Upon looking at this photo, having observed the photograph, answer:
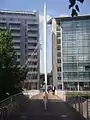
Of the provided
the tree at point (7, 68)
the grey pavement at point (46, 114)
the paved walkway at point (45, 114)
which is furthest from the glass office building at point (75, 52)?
the grey pavement at point (46, 114)

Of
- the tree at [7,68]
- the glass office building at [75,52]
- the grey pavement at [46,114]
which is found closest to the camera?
the grey pavement at [46,114]

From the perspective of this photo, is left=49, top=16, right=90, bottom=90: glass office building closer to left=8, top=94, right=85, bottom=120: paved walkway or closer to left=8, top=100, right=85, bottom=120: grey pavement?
left=8, top=94, right=85, bottom=120: paved walkway

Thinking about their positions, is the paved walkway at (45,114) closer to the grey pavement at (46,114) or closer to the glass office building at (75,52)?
the grey pavement at (46,114)

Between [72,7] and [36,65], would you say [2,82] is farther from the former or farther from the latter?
[36,65]

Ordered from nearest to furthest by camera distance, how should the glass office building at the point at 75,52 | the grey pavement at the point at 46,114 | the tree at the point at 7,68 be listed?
the grey pavement at the point at 46,114, the tree at the point at 7,68, the glass office building at the point at 75,52

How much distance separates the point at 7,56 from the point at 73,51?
88484 millimetres

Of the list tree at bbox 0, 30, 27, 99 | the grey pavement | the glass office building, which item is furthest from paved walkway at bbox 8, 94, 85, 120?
the glass office building

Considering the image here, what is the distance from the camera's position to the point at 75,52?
116 m

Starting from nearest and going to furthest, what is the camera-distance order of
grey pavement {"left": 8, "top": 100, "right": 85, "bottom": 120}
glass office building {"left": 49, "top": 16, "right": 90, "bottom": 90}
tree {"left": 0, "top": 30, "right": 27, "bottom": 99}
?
grey pavement {"left": 8, "top": 100, "right": 85, "bottom": 120}, tree {"left": 0, "top": 30, "right": 27, "bottom": 99}, glass office building {"left": 49, "top": 16, "right": 90, "bottom": 90}

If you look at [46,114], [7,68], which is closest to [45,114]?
[46,114]

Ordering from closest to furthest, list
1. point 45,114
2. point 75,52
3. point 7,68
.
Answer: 1. point 45,114
2. point 7,68
3. point 75,52

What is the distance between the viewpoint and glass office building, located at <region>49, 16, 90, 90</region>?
112044 mm

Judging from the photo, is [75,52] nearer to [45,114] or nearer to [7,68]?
[7,68]

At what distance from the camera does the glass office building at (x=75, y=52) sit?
112 m
